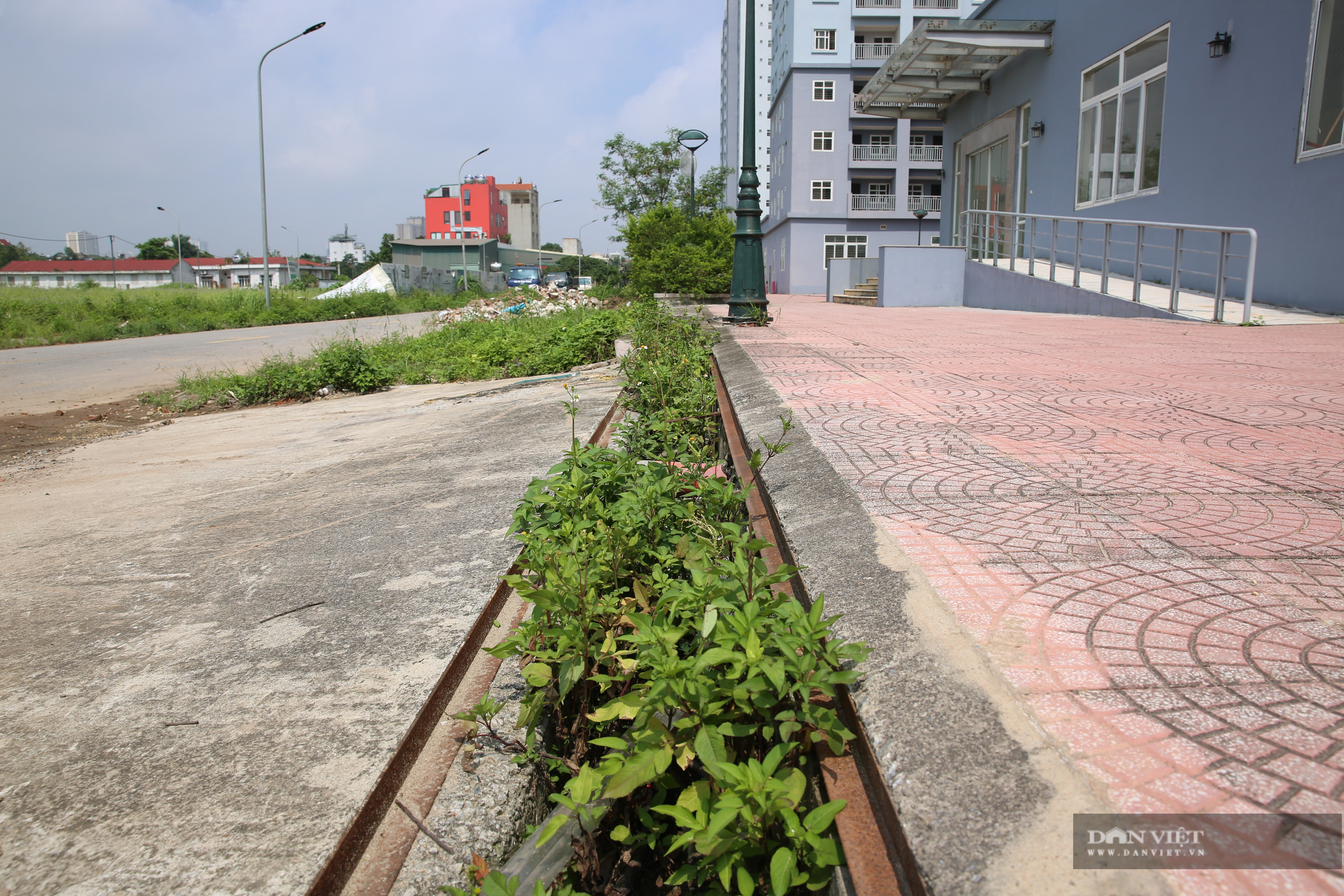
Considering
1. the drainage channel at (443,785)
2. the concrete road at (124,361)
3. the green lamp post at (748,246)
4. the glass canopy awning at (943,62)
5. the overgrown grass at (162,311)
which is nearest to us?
the drainage channel at (443,785)

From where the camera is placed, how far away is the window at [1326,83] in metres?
8.95

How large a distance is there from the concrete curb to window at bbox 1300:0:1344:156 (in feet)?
34.1

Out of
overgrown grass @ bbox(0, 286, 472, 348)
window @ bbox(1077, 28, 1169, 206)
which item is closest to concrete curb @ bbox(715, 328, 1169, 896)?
window @ bbox(1077, 28, 1169, 206)

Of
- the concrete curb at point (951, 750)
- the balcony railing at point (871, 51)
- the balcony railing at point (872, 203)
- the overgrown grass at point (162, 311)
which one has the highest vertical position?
the balcony railing at point (871, 51)

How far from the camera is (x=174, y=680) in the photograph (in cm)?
206

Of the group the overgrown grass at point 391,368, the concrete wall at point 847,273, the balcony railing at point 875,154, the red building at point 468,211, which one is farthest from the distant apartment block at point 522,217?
the overgrown grass at point 391,368

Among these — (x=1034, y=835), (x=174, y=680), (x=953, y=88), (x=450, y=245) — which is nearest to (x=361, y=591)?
(x=174, y=680)

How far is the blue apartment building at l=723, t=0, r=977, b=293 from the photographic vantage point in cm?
4000

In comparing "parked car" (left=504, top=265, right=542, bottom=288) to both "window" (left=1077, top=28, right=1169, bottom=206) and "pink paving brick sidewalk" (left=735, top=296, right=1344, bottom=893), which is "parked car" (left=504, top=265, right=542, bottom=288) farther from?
"pink paving brick sidewalk" (left=735, top=296, right=1344, bottom=893)

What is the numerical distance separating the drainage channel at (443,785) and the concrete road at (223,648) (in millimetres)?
49

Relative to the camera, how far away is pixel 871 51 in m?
40.5

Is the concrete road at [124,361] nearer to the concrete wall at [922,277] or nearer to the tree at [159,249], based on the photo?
the concrete wall at [922,277]

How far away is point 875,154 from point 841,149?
2.30 meters

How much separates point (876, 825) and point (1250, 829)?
0.47 metres
